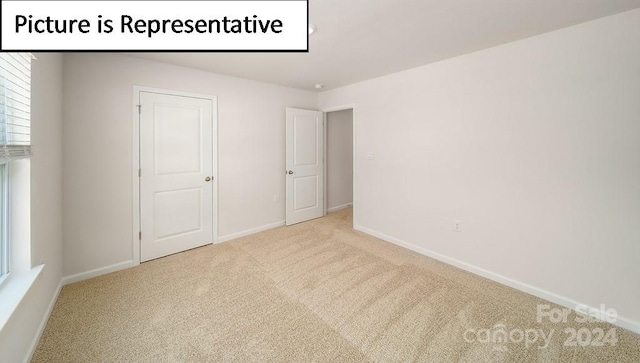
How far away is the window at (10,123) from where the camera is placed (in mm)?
1213

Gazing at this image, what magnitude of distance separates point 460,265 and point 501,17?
7.25ft

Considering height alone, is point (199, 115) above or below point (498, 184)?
above

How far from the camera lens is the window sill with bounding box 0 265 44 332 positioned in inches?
44.9

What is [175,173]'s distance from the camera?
2787 mm

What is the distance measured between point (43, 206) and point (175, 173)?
3.84 feet

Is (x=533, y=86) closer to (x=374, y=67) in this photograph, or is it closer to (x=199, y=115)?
(x=374, y=67)

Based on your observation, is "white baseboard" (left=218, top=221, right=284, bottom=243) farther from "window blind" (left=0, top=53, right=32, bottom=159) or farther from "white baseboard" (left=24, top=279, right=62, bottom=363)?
"window blind" (left=0, top=53, right=32, bottom=159)

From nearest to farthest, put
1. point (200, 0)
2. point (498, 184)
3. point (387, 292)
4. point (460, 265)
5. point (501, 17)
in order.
Result: point (200, 0) → point (501, 17) → point (387, 292) → point (498, 184) → point (460, 265)

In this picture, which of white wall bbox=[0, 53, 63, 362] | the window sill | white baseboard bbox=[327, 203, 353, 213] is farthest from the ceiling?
white baseboard bbox=[327, 203, 353, 213]

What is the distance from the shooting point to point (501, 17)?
1.71 meters

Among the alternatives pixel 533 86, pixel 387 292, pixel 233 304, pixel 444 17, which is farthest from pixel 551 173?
pixel 233 304

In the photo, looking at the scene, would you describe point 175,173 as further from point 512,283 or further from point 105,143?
point 512,283

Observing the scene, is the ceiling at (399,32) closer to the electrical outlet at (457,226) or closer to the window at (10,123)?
the window at (10,123)

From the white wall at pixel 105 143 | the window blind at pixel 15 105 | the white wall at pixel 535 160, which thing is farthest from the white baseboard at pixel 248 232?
the window blind at pixel 15 105
